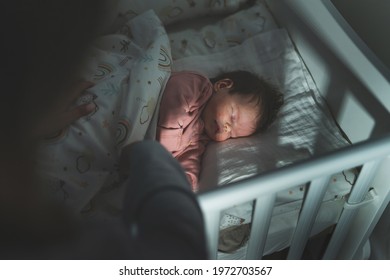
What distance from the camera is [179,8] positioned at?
1434 mm

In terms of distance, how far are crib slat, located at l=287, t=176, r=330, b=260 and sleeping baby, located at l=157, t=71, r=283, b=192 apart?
0.30m

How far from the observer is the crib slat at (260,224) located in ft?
2.31

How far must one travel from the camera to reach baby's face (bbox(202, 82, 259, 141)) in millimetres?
1128

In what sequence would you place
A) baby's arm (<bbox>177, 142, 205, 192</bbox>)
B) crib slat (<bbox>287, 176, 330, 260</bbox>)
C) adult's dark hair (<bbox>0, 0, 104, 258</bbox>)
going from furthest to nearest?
1. baby's arm (<bbox>177, 142, 205, 192</bbox>)
2. crib slat (<bbox>287, 176, 330, 260</bbox>)
3. adult's dark hair (<bbox>0, 0, 104, 258</bbox>)

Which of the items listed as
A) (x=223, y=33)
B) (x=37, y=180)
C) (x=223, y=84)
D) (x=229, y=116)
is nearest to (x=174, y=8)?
(x=223, y=33)

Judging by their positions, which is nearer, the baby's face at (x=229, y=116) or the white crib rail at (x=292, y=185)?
the white crib rail at (x=292, y=185)

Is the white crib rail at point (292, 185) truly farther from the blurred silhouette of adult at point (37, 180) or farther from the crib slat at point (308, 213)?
the blurred silhouette of adult at point (37, 180)

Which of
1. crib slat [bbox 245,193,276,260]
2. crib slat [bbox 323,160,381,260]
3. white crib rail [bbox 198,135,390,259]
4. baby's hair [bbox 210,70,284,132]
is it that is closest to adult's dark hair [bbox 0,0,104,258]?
white crib rail [bbox 198,135,390,259]

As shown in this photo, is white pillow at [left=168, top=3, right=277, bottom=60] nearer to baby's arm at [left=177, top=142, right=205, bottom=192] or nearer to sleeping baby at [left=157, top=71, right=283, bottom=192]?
sleeping baby at [left=157, top=71, right=283, bottom=192]

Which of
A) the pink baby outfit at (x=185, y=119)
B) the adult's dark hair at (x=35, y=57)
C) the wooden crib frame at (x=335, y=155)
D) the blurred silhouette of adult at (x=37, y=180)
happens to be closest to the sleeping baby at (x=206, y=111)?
the pink baby outfit at (x=185, y=119)

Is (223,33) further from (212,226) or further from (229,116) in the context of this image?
(212,226)

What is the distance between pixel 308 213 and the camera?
82 cm
